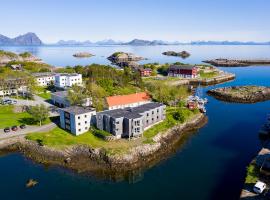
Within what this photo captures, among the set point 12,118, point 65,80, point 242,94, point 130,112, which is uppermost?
point 65,80

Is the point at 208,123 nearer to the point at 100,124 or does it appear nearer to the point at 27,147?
the point at 100,124

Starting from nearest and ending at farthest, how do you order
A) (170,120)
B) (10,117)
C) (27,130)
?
(27,130) → (170,120) → (10,117)

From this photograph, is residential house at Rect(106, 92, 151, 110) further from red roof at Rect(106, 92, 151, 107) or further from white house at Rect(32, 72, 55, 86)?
white house at Rect(32, 72, 55, 86)

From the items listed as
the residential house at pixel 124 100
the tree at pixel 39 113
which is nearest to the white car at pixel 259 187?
the residential house at pixel 124 100

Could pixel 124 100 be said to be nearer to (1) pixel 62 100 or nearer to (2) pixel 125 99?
(2) pixel 125 99

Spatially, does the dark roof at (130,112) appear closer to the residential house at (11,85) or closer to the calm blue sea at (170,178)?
the calm blue sea at (170,178)

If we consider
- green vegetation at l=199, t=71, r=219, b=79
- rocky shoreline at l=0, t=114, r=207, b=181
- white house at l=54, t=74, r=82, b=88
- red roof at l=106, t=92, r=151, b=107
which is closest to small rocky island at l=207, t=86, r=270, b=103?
green vegetation at l=199, t=71, r=219, b=79

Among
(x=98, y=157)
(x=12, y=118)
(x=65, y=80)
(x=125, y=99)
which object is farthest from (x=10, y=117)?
(x=98, y=157)

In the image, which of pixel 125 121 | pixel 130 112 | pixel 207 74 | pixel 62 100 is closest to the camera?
pixel 125 121

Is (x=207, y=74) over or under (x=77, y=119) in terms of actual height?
over
